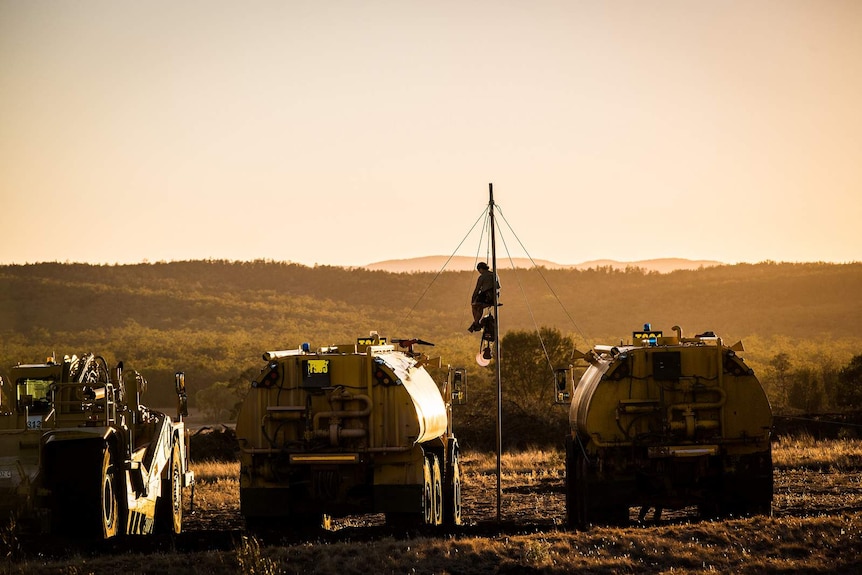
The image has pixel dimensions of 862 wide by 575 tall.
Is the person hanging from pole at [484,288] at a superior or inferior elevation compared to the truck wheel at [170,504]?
superior

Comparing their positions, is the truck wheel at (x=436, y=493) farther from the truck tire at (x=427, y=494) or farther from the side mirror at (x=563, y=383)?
the side mirror at (x=563, y=383)

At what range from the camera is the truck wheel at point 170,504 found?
22.1m

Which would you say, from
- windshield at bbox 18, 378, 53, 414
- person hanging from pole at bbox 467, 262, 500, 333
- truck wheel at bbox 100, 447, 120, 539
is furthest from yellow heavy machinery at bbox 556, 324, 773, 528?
windshield at bbox 18, 378, 53, 414

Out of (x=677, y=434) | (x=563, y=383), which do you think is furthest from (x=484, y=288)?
(x=677, y=434)

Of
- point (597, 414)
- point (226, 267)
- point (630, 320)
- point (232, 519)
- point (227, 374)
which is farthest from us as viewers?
point (226, 267)

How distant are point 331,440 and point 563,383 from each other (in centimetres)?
571

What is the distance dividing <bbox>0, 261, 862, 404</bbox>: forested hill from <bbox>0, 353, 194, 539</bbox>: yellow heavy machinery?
240ft

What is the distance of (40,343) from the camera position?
4043 inches

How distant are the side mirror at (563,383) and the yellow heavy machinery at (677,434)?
10.2ft

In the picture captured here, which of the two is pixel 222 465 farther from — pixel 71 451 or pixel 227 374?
pixel 227 374

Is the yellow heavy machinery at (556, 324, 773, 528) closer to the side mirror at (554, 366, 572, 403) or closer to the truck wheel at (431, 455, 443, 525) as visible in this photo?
the truck wheel at (431, 455, 443, 525)

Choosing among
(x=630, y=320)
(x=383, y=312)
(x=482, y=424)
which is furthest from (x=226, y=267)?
(x=482, y=424)

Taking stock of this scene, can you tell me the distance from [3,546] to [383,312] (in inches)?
4752

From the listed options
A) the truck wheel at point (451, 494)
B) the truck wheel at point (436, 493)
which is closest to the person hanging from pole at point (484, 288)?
the truck wheel at point (451, 494)
